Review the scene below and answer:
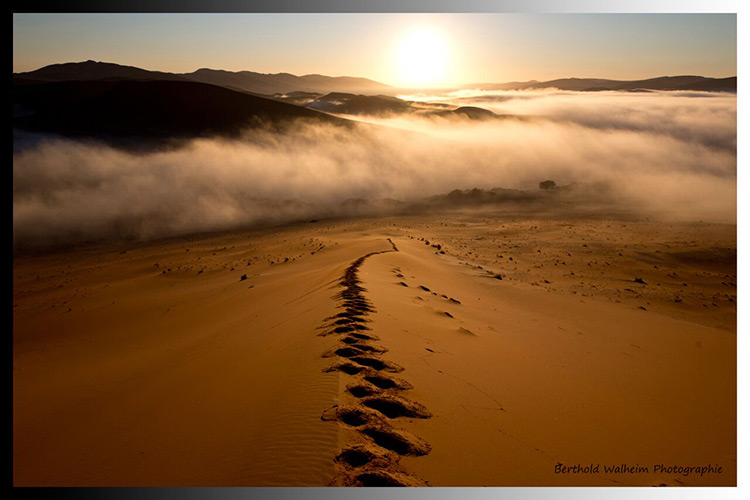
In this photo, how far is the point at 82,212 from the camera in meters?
23.0

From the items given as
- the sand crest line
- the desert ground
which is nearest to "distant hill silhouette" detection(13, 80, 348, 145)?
the desert ground

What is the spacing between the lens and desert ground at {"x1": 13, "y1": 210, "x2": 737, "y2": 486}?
2.70m

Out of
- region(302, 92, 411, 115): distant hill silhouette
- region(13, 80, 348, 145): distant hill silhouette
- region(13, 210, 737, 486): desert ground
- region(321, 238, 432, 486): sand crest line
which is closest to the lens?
region(321, 238, 432, 486): sand crest line

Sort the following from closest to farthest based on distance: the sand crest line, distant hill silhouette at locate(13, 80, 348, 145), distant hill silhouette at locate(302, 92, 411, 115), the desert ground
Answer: the sand crest line, the desert ground, distant hill silhouette at locate(13, 80, 348, 145), distant hill silhouette at locate(302, 92, 411, 115)

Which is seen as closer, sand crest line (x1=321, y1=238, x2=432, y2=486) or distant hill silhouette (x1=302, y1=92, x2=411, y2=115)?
sand crest line (x1=321, y1=238, x2=432, y2=486)

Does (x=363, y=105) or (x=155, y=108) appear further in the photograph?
(x=363, y=105)

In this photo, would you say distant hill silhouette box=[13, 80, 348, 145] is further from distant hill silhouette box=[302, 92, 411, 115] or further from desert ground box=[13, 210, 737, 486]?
desert ground box=[13, 210, 737, 486]

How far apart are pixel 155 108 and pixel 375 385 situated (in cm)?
3460

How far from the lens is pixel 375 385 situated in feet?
10.3

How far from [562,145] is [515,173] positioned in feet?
16.1

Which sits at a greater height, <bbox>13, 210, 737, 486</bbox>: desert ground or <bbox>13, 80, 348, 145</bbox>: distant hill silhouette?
<bbox>13, 80, 348, 145</bbox>: distant hill silhouette

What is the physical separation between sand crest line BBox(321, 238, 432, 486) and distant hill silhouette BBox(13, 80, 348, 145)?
31224 millimetres

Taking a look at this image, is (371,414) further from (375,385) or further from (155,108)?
(155,108)

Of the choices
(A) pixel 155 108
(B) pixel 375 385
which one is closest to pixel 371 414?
(B) pixel 375 385
